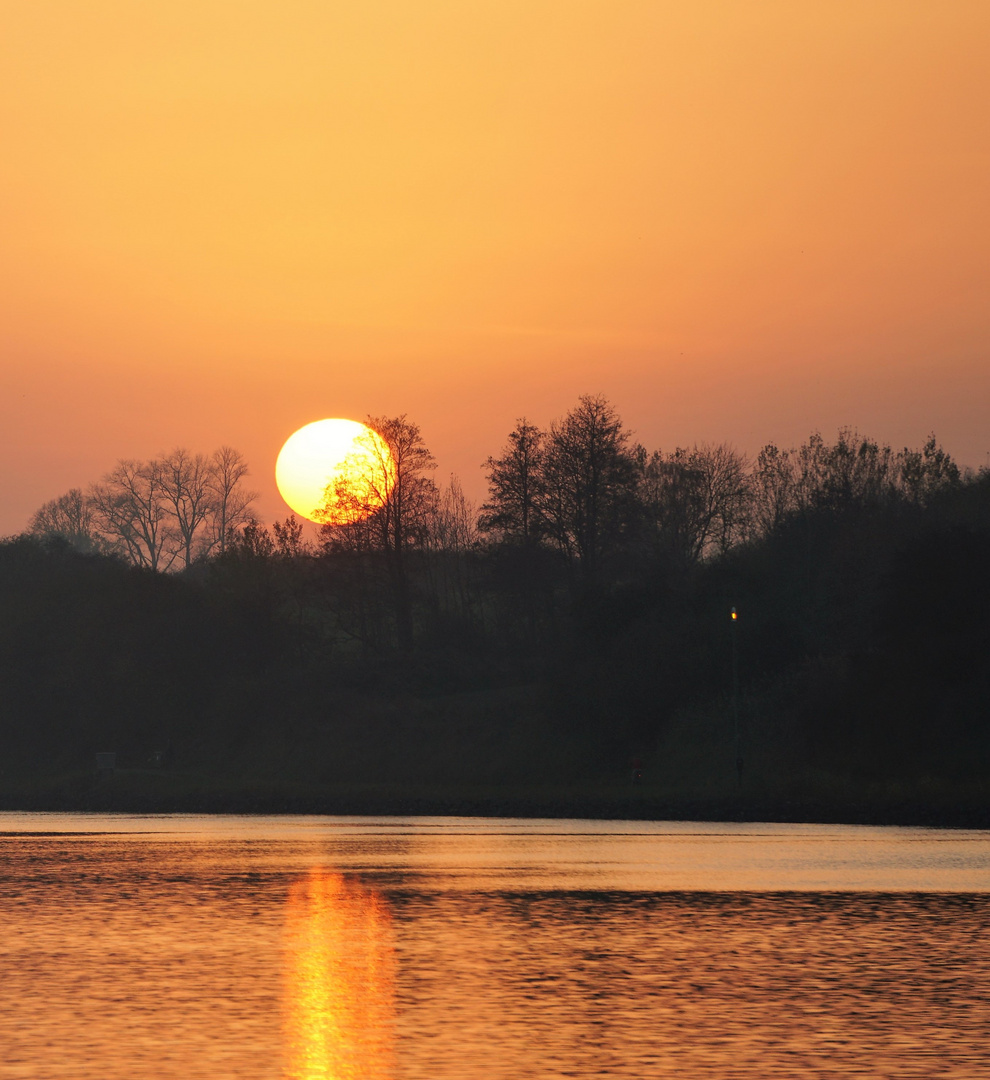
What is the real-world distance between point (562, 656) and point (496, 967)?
6341 cm

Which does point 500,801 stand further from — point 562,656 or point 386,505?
point 386,505

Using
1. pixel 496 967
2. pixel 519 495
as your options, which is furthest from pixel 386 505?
pixel 496 967

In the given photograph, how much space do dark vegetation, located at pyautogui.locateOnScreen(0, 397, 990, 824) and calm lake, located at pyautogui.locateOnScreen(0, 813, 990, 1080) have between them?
91.1 ft

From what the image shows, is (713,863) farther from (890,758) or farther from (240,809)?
(240,809)

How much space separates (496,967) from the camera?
19.3 meters

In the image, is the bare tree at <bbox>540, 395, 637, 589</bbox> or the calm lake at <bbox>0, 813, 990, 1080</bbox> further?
the bare tree at <bbox>540, 395, 637, 589</bbox>

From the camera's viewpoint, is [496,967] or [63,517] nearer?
[496,967]

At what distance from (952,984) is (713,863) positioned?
18604 mm

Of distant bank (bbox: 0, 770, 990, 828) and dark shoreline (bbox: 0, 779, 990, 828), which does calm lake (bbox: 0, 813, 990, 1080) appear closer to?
dark shoreline (bbox: 0, 779, 990, 828)

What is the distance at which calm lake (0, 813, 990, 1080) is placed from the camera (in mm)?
13727

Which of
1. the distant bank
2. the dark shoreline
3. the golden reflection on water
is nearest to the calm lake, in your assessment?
the golden reflection on water

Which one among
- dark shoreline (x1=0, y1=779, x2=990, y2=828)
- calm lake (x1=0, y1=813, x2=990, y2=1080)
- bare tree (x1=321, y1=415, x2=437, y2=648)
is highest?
bare tree (x1=321, y1=415, x2=437, y2=648)

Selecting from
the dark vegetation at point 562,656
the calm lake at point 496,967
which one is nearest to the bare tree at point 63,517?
the dark vegetation at point 562,656

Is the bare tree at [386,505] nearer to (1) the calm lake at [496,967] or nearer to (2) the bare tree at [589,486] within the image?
(2) the bare tree at [589,486]
